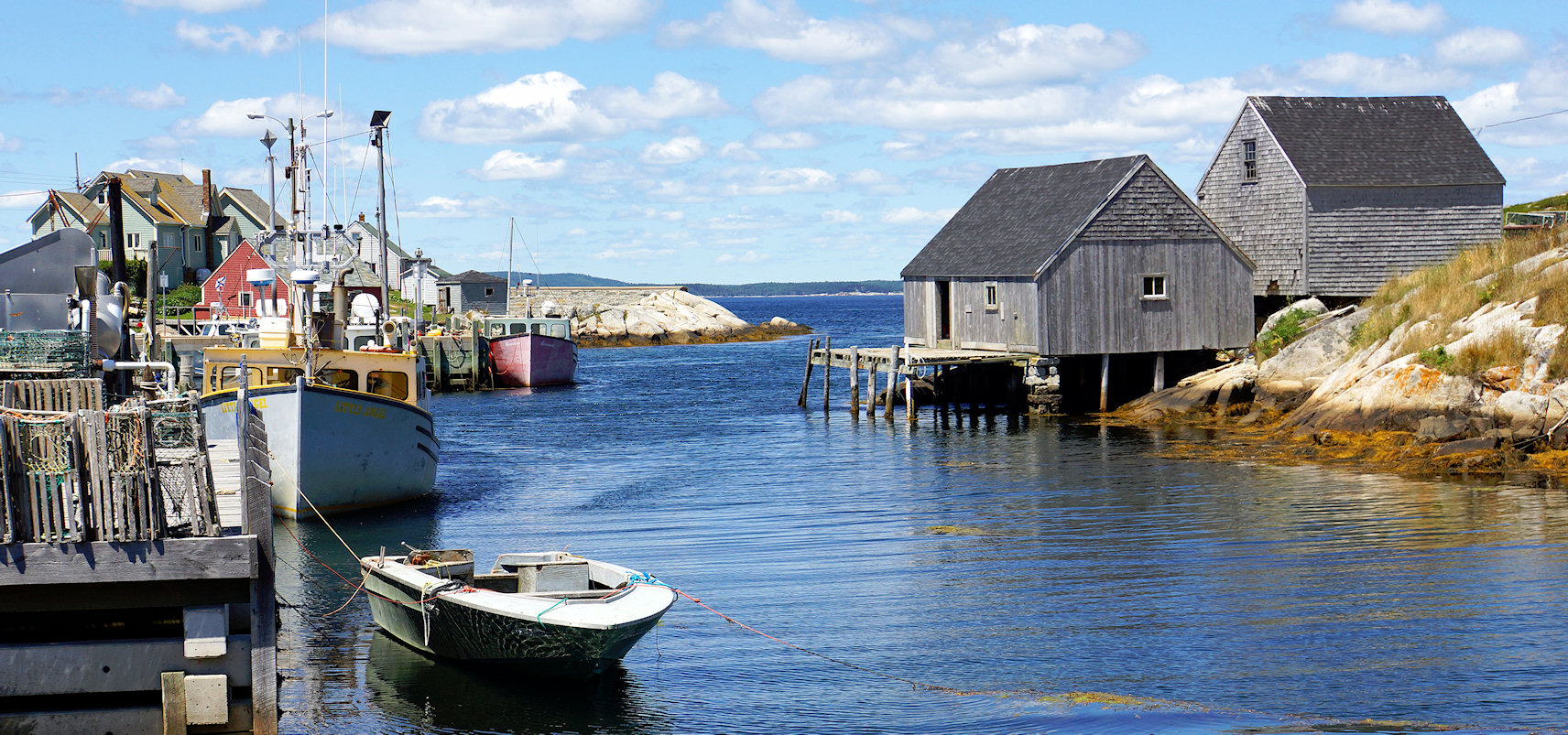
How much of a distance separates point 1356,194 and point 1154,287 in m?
6.00

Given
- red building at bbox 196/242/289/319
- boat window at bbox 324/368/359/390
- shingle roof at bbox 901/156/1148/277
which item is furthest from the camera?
red building at bbox 196/242/289/319

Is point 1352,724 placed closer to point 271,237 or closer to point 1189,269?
point 271,237

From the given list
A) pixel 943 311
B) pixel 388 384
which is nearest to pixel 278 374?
pixel 388 384

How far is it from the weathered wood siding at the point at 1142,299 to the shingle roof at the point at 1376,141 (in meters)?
3.52

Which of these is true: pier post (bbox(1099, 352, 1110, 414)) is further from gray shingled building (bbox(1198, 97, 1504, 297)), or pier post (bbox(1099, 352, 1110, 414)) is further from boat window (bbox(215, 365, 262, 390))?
boat window (bbox(215, 365, 262, 390))

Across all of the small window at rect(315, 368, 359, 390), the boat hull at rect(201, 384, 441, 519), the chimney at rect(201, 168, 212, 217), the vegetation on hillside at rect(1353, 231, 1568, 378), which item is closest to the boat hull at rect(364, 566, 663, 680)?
the boat hull at rect(201, 384, 441, 519)

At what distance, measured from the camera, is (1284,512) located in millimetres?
21062

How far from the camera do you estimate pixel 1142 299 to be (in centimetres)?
3609

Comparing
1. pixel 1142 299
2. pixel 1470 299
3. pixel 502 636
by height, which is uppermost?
pixel 1142 299

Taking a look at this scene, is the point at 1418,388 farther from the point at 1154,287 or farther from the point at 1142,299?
the point at 1154,287

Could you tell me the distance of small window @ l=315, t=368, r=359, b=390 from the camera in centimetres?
2278

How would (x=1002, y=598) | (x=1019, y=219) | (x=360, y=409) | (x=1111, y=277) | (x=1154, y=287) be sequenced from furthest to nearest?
(x=1019, y=219), (x=1154, y=287), (x=1111, y=277), (x=360, y=409), (x=1002, y=598)

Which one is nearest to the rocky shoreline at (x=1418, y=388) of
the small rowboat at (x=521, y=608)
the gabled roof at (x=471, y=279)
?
the small rowboat at (x=521, y=608)

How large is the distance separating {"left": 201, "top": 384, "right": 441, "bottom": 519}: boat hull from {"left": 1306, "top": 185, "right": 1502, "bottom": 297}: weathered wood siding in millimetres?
24912
